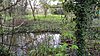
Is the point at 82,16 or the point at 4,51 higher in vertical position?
the point at 82,16

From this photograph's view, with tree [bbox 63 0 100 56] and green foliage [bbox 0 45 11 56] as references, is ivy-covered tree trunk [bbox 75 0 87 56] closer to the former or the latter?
tree [bbox 63 0 100 56]

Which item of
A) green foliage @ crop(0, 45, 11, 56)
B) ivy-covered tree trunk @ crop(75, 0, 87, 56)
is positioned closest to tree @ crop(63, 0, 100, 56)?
ivy-covered tree trunk @ crop(75, 0, 87, 56)

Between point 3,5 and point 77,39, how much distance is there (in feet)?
6.88

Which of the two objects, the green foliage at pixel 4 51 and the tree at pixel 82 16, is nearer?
the tree at pixel 82 16

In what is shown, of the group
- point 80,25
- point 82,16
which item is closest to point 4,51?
point 80,25

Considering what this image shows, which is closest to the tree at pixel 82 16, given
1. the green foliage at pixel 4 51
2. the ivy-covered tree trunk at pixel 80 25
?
the ivy-covered tree trunk at pixel 80 25

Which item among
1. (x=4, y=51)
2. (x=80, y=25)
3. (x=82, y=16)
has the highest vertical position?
(x=82, y=16)

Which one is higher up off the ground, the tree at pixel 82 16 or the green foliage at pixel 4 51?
the tree at pixel 82 16

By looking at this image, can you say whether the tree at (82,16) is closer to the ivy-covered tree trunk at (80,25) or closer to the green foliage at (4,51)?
the ivy-covered tree trunk at (80,25)

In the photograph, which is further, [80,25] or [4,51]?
[4,51]

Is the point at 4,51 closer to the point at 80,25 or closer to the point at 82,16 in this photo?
the point at 80,25

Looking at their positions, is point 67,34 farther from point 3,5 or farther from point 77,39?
point 3,5

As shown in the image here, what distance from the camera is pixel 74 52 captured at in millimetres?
5848

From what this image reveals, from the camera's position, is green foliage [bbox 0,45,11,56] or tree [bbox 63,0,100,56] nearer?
tree [bbox 63,0,100,56]
